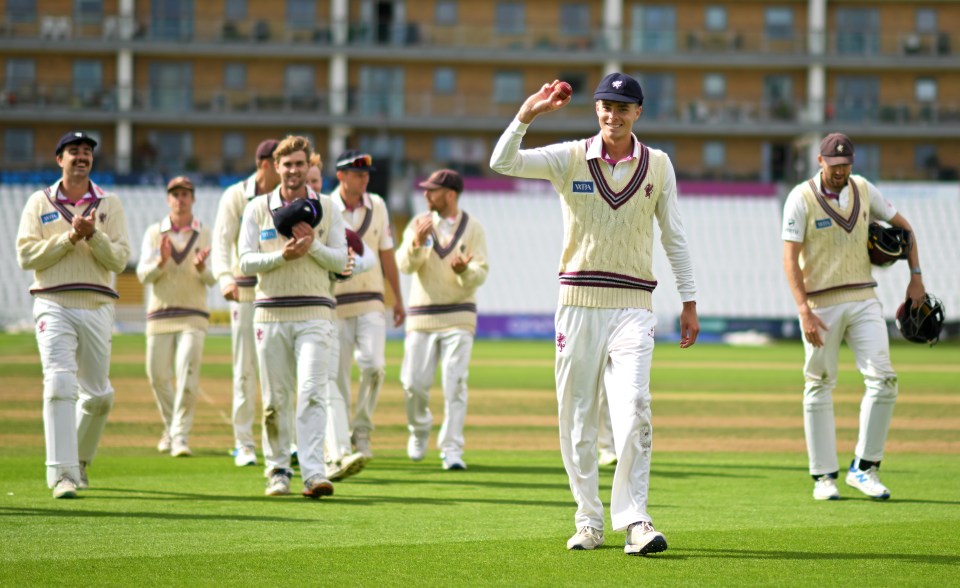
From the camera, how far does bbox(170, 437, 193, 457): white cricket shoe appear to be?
44.3ft

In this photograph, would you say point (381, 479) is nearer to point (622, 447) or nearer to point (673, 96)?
point (622, 447)

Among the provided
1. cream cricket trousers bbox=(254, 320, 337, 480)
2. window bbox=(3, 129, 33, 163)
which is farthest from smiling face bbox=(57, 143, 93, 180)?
window bbox=(3, 129, 33, 163)

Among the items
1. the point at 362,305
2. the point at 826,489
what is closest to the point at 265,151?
the point at 362,305

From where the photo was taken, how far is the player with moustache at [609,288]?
7875 mm

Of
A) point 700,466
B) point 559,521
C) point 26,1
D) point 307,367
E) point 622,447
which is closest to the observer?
point 622,447

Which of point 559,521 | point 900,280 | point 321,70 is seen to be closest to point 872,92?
point 900,280

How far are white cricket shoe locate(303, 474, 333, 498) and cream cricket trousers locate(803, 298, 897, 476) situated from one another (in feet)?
11.8

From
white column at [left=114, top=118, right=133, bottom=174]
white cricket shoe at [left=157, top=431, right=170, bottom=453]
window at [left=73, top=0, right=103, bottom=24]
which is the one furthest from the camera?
window at [left=73, top=0, right=103, bottom=24]

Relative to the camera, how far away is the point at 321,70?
212ft

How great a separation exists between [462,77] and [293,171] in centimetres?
5592

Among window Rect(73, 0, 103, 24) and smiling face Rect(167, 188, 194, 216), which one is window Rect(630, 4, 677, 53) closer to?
window Rect(73, 0, 103, 24)

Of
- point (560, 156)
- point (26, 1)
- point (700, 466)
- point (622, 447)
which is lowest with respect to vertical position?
point (700, 466)

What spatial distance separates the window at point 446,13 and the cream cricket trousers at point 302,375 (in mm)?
56637

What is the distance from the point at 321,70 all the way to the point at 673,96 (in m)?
16.4
